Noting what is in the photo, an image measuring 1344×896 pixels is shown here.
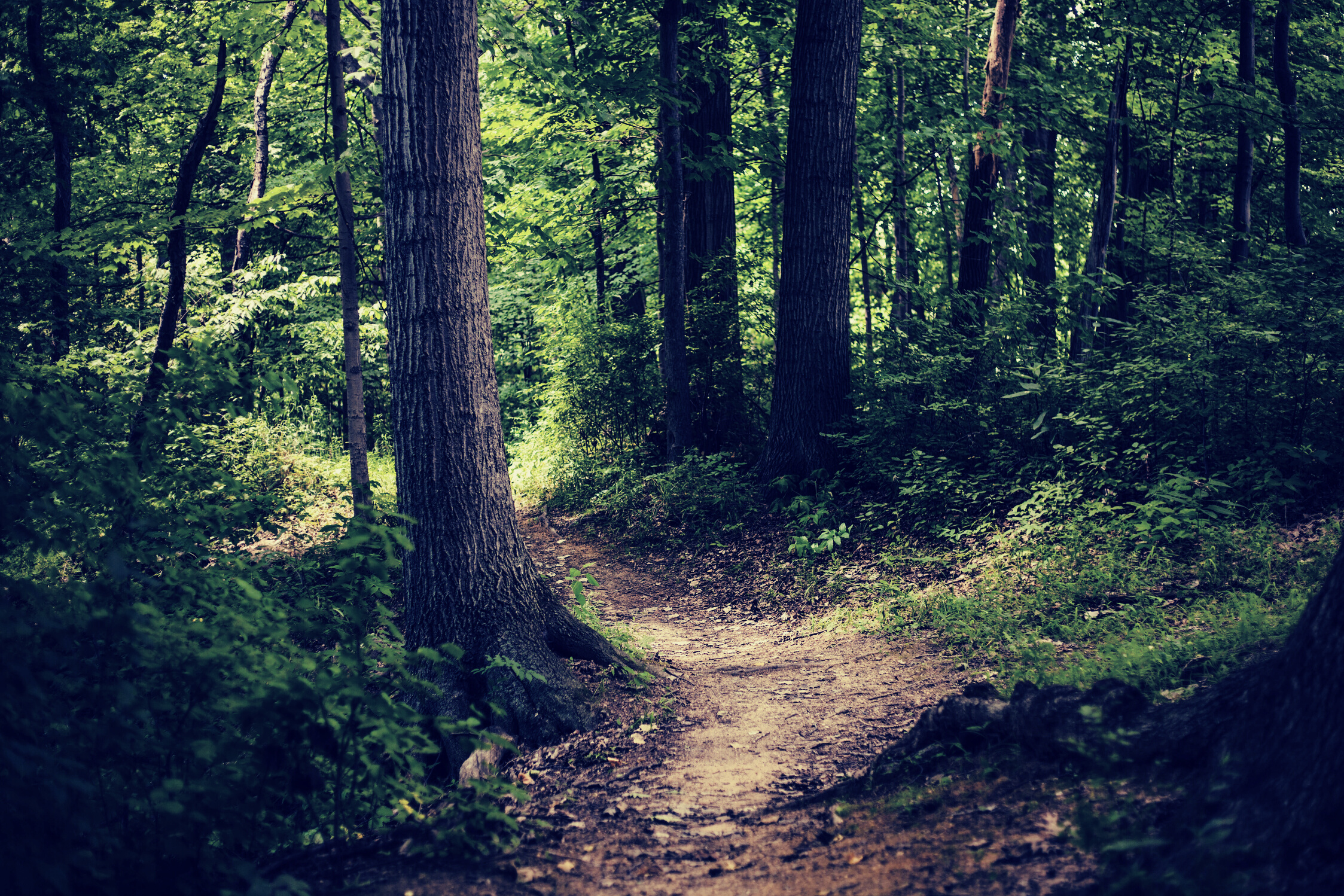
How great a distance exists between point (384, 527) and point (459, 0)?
12.0 ft

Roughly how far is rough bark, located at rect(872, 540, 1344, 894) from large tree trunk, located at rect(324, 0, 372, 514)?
681 cm

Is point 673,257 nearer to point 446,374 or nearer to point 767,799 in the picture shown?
point 446,374

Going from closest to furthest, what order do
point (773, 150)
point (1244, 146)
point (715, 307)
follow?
point (1244, 146), point (715, 307), point (773, 150)

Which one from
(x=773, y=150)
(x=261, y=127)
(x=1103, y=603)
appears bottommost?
(x=1103, y=603)

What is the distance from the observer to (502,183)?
9.05 metres

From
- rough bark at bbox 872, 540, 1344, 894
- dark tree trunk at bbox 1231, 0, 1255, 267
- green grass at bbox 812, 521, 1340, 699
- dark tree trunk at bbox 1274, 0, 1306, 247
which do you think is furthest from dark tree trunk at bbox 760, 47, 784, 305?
rough bark at bbox 872, 540, 1344, 894

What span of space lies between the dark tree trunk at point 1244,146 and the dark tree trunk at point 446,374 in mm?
10531

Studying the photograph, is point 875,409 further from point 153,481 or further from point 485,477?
point 153,481

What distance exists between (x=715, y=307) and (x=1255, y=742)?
1018 centimetres

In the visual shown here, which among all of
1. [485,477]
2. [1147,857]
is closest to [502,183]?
[485,477]

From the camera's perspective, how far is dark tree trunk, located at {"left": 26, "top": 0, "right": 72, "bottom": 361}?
10547mm

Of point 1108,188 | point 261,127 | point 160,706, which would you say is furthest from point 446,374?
point 261,127

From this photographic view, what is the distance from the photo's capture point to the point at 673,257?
11602mm

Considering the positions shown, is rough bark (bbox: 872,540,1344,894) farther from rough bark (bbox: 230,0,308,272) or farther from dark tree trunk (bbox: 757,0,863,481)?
rough bark (bbox: 230,0,308,272)
